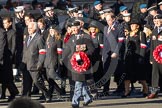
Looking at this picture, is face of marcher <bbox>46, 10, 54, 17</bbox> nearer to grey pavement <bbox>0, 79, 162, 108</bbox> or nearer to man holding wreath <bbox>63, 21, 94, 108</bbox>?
grey pavement <bbox>0, 79, 162, 108</bbox>

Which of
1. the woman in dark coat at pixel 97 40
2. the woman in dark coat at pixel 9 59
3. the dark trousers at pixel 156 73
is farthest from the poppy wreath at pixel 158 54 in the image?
the woman in dark coat at pixel 9 59

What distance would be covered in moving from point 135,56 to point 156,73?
2.21 ft

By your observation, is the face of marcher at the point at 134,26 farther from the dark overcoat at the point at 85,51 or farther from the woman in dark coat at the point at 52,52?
the dark overcoat at the point at 85,51

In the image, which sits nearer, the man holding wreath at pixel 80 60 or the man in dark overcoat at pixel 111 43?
the man holding wreath at pixel 80 60

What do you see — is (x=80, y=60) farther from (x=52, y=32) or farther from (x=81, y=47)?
(x=52, y=32)

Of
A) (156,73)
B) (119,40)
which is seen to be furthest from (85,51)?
(156,73)

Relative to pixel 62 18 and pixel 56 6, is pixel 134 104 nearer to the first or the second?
pixel 62 18

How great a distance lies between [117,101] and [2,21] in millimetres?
3155

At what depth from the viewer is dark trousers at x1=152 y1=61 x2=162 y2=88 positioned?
1144 centimetres

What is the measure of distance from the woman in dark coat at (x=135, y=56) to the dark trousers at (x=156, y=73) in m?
0.48

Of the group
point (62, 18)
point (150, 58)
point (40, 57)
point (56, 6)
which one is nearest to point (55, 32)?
point (40, 57)

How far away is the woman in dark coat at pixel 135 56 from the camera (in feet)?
38.6

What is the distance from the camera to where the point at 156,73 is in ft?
37.9

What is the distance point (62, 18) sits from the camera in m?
16.6
